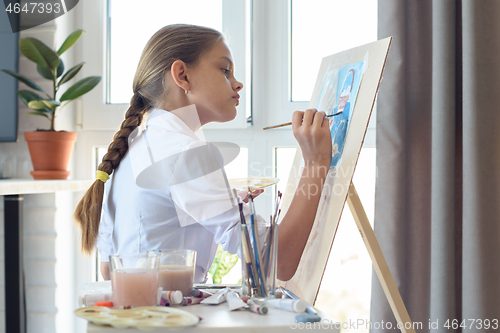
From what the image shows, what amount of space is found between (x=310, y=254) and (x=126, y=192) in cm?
47

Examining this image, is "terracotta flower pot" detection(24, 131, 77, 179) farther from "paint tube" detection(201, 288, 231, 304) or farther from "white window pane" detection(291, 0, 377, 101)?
"paint tube" detection(201, 288, 231, 304)


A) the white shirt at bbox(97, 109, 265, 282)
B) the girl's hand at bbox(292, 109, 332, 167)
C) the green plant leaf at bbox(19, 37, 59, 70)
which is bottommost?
the white shirt at bbox(97, 109, 265, 282)

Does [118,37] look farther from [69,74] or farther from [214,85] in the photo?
[214,85]

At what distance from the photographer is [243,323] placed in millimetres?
714

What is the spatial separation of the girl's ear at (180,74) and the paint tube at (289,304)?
1.95ft

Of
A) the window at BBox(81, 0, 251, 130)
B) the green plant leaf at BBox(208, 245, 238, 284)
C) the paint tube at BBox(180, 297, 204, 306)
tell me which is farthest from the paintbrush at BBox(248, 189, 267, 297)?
the window at BBox(81, 0, 251, 130)

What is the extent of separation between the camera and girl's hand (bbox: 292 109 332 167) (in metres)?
1.01

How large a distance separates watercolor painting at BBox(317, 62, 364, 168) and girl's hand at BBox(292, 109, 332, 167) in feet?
0.17

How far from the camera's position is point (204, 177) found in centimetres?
92

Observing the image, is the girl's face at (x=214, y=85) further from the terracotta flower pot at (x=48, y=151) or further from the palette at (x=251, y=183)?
the terracotta flower pot at (x=48, y=151)

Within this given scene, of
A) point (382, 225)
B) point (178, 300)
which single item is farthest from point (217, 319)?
point (382, 225)

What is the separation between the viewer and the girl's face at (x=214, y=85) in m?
1.15

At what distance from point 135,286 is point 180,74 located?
579 millimetres

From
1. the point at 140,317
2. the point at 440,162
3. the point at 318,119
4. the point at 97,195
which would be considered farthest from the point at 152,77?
the point at 440,162
